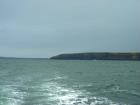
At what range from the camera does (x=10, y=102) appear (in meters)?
24.3

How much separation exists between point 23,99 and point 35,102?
6.96 feet

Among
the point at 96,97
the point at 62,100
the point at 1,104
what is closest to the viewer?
the point at 1,104

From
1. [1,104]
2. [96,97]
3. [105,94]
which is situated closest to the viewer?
[1,104]

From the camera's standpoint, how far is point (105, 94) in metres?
28.9

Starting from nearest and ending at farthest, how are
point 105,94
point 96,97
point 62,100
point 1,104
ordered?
point 1,104, point 62,100, point 96,97, point 105,94

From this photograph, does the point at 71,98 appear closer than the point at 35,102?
No

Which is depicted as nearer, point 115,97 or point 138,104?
point 138,104

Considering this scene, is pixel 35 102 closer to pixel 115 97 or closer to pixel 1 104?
pixel 1 104

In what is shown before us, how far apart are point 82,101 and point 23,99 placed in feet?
18.1

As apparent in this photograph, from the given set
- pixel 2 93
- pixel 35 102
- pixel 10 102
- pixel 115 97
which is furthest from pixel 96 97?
pixel 2 93

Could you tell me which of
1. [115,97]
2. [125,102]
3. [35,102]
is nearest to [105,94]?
[115,97]

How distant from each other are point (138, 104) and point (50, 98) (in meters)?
7.98

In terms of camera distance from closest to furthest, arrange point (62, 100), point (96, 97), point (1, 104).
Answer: point (1, 104) < point (62, 100) < point (96, 97)

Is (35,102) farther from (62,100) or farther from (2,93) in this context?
(2,93)
